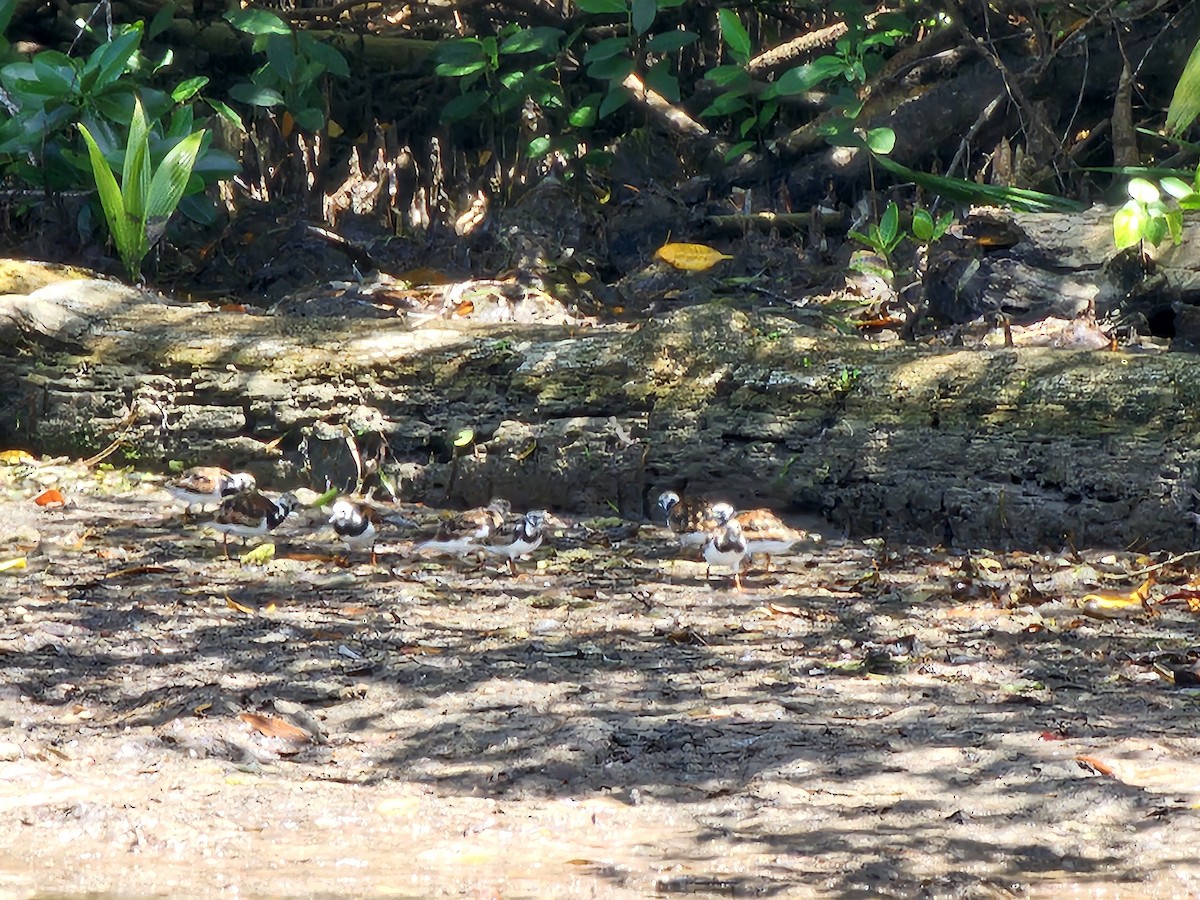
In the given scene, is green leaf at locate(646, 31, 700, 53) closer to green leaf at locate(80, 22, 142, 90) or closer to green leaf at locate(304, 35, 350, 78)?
green leaf at locate(304, 35, 350, 78)

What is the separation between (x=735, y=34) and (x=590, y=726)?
26.3 ft

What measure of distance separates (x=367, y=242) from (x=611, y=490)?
5.40 meters

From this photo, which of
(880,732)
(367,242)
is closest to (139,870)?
(880,732)

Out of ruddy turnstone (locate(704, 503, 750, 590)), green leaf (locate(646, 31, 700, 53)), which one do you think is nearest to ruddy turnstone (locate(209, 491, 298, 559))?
ruddy turnstone (locate(704, 503, 750, 590))

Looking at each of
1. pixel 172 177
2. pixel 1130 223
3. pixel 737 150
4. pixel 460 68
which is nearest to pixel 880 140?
pixel 737 150

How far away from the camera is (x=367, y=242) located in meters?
12.5

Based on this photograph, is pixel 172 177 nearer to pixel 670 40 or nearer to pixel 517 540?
pixel 670 40

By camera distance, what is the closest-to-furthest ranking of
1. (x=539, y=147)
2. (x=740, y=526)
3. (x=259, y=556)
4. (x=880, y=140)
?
(x=740, y=526), (x=259, y=556), (x=880, y=140), (x=539, y=147)

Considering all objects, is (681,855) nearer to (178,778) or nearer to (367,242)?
(178,778)

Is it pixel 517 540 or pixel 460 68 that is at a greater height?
pixel 460 68

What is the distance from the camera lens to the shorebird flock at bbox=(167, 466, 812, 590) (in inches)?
268

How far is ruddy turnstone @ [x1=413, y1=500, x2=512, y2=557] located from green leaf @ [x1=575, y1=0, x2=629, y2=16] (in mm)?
5372

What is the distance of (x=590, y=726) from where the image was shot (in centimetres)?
480

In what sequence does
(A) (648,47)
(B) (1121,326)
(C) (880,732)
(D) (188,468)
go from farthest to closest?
(A) (648,47) → (B) (1121,326) → (D) (188,468) → (C) (880,732)
